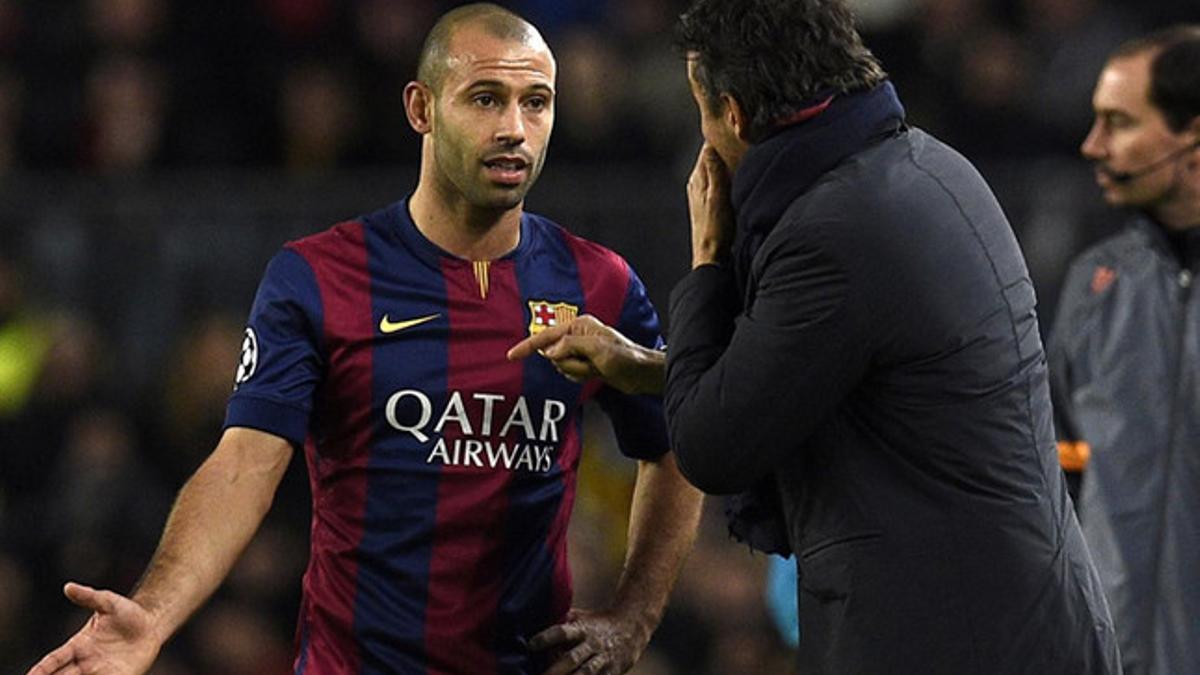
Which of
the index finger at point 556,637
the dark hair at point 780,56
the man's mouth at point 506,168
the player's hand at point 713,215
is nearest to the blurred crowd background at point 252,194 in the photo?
the index finger at point 556,637

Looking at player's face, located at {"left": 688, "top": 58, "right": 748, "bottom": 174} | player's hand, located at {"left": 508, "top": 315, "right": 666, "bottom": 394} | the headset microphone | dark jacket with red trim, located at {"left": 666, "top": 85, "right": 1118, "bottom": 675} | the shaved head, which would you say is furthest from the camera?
the headset microphone

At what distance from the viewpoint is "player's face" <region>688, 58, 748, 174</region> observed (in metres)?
4.01

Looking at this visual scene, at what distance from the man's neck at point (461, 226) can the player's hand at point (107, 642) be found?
3.15 feet

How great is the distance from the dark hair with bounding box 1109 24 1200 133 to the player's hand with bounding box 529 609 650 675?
1838 mm

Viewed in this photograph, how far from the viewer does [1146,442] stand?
17.2 ft

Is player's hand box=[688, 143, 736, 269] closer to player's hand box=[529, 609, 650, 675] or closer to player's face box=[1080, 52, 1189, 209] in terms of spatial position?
player's hand box=[529, 609, 650, 675]

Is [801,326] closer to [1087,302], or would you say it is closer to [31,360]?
[1087,302]

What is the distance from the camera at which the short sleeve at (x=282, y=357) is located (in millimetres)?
4242

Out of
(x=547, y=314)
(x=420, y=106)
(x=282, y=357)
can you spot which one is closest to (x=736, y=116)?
(x=547, y=314)

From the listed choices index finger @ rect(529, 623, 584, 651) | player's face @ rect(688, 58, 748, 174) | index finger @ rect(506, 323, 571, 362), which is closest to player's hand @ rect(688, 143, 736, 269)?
player's face @ rect(688, 58, 748, 174)

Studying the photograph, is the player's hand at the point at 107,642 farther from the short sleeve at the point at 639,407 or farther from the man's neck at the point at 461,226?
the short sleeve at the point at 639,407

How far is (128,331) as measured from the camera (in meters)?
9.19

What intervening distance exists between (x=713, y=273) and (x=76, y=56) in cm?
632

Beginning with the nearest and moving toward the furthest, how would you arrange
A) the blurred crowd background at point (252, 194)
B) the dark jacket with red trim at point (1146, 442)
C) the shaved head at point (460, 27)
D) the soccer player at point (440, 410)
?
1. the soccer player at point (440, 410)
2. the shaved head at point (460, 27)
3. the dark jacket with red trim at point (1146, 442)
4. the blurred crowd background at point (252, 194)
